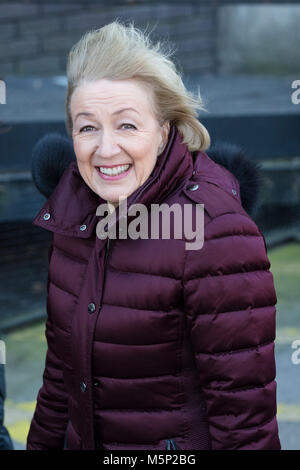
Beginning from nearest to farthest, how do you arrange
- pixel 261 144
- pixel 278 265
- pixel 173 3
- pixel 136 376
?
pixel 136 376 → pixel 261 144 → pixel 278 265 → pixel 173 3

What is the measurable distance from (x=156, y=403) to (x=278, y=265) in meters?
5.08

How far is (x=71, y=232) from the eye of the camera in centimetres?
212

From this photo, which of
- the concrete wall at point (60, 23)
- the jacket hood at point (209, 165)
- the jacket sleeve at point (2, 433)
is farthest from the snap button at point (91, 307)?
the concrete wall at point (60, 23)

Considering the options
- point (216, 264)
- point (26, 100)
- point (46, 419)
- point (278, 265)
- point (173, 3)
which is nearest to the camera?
point (216, 264)

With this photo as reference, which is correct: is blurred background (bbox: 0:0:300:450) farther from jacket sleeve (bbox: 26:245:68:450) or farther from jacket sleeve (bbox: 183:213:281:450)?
jacket sleeve (bbox: 26:245:68:450)

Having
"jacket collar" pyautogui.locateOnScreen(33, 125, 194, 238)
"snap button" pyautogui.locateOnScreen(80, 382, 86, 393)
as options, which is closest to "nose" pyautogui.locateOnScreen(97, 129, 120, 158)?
"jacket collar" pyautogui.locateOnScreen(33, 125, 194, 238)

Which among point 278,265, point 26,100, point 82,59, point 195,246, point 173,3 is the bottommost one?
point 195,246

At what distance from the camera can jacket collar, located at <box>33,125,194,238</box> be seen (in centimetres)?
197

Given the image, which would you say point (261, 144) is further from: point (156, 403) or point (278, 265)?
point (156, 403)

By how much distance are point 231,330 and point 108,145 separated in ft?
1.94

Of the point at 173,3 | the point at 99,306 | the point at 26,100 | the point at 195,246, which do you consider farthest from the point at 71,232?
the point at 173,3

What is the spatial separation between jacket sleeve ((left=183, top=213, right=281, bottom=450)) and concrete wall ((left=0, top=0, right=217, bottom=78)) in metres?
7.87

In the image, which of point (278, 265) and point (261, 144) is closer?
point (261, 144)
